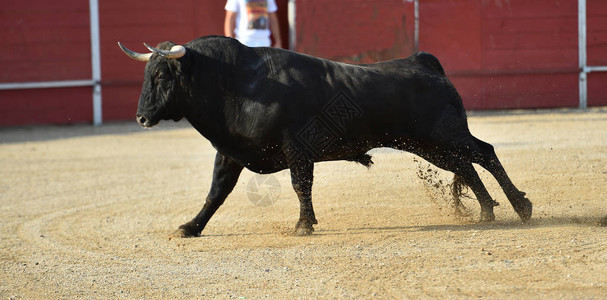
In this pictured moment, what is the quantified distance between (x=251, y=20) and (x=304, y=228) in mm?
3687

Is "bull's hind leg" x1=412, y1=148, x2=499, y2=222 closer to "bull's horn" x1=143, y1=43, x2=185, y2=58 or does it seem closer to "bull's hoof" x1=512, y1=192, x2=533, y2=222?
"bull's hoof" x1=512, y1=192, x2=533, y2=222

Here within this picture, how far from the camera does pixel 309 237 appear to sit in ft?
16.9

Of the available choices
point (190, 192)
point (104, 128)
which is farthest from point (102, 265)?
point (104, 128)

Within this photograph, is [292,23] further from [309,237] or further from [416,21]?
[309,237]

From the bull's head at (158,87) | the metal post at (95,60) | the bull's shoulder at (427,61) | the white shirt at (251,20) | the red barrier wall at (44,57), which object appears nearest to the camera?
the bull's head at (158,87)

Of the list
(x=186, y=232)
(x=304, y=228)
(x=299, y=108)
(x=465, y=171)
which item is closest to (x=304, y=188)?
(x=304, y=228)

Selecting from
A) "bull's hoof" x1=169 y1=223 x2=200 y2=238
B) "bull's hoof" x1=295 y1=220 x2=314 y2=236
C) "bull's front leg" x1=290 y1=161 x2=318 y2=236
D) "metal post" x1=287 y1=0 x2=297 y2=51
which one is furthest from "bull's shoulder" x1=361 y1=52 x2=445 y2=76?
"metal post" x1=287 y1=0 x2=297 y2=51

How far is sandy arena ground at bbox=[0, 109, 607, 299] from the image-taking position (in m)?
4.14

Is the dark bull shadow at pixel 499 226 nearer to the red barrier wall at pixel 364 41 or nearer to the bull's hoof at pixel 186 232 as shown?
the bull's hoof at pixel 186 232

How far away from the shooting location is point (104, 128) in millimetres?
10883

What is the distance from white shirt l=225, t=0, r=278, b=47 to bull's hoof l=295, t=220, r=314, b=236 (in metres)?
3.55

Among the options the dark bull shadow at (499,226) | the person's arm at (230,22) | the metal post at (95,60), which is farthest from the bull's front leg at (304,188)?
the metal post at (95,60)

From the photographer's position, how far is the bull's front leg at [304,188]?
5129 millimetres

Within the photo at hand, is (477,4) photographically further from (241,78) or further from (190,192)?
(241,78)
